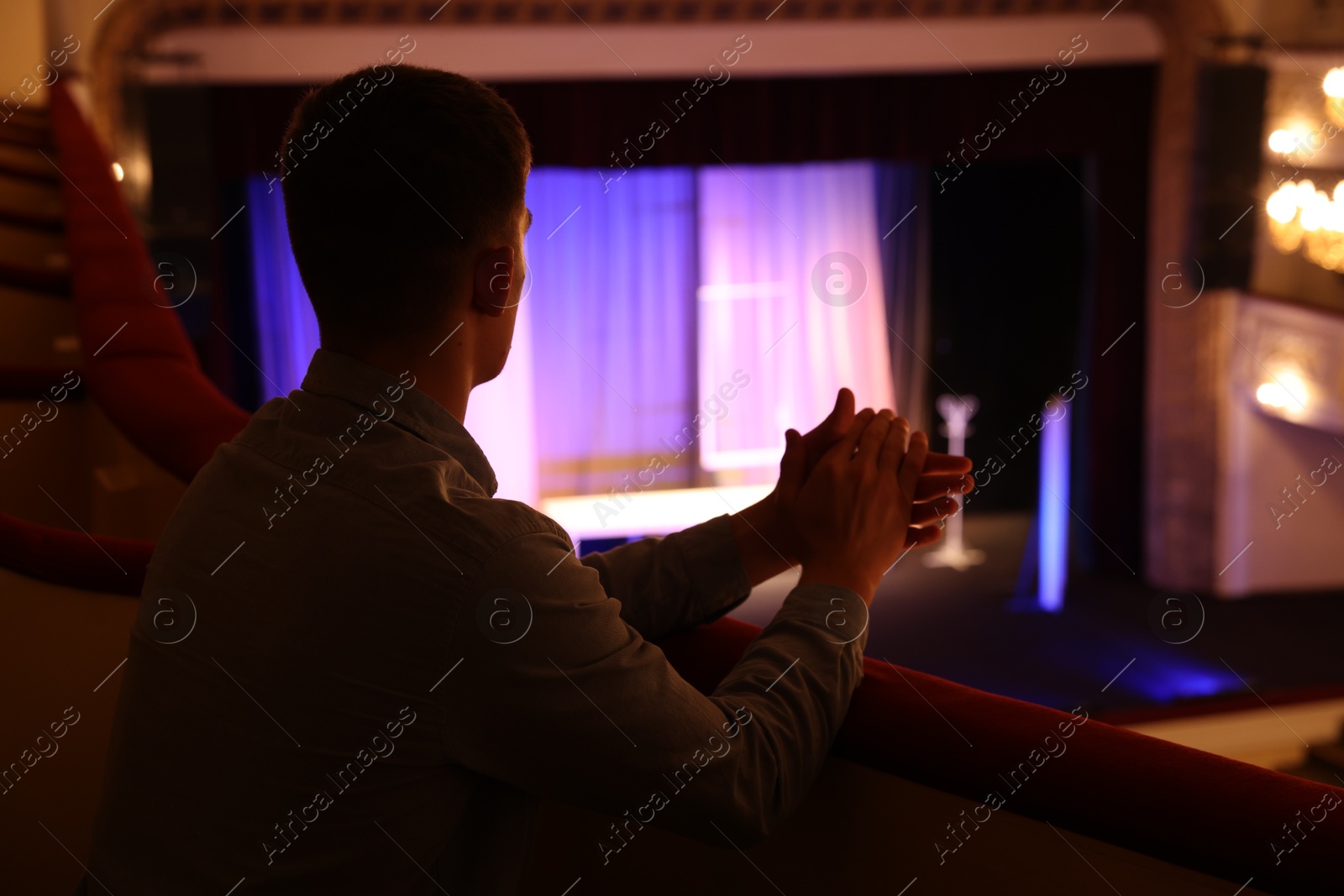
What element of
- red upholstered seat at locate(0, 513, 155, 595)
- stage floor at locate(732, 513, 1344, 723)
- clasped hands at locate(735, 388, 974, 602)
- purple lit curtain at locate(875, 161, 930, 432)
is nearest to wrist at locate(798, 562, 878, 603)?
clasped hands at locate(735, 388, 974, 602)

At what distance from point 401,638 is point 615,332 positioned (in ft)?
15.9

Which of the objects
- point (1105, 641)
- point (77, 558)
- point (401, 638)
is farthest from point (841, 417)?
point (1105, 641)

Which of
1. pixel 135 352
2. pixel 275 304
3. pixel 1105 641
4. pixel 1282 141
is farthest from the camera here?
pixel 275 304

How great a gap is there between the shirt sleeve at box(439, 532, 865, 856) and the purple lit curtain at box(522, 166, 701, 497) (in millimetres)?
4787

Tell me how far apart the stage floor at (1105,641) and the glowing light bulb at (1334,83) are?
8.92ft

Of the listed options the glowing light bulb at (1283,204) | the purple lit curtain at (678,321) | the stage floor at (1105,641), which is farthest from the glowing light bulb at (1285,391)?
the purple lit curtain at (678,321)

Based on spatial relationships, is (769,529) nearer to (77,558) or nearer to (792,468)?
(792,468)

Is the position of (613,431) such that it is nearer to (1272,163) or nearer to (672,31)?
(672,31)

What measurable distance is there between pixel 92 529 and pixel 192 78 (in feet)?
13.0

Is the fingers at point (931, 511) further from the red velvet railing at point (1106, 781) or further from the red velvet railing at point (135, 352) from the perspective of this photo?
Result: the red velvet railing at point (135, 352)

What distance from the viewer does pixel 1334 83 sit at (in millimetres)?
4844

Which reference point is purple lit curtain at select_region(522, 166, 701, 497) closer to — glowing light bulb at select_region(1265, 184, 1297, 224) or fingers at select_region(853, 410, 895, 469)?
glowing light bulb at select_region(1265, 184, 1297, 224)

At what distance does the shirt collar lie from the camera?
0.65m

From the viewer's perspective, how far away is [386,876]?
0.60 m
